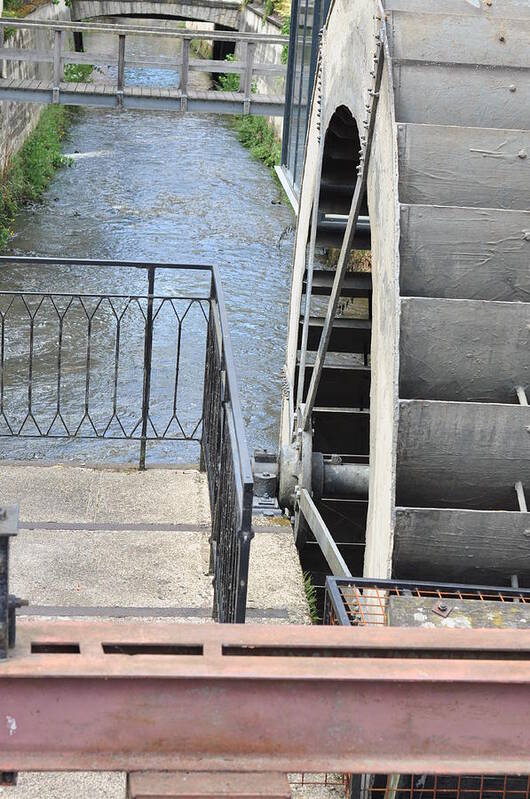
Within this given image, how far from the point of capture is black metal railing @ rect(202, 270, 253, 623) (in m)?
2.98

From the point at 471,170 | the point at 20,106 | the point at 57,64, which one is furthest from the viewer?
the point at 20,106

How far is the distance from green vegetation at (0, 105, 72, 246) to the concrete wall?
16cm

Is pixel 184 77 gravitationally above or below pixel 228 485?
above

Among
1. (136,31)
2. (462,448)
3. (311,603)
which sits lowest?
(311,603)

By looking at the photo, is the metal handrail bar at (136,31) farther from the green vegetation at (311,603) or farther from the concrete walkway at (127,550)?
the green vegetation at (311,603)

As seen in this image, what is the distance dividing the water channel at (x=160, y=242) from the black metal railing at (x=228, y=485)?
16.0 feet

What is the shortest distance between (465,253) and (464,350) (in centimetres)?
36

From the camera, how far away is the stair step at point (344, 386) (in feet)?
21.0

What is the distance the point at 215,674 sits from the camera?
1.42 metres

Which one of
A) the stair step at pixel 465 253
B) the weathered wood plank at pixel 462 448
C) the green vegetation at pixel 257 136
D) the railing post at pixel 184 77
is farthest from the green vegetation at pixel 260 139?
the weathered wood plank at pixel 462 448

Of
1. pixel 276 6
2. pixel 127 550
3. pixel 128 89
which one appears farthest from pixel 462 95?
pixel 276 6

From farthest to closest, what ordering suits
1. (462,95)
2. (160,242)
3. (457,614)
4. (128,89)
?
(160,242) → (128,89) → (462,95) → (457,614)

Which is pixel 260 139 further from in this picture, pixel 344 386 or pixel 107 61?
pixel 344 386

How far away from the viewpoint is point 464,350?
144 inches
